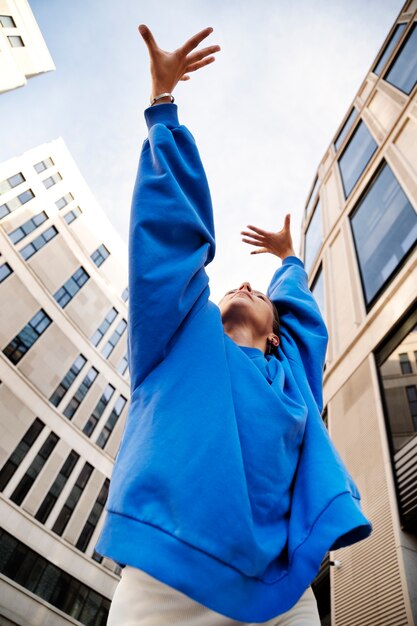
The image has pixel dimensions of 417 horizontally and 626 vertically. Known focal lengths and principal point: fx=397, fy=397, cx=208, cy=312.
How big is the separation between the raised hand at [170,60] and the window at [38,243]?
81.7 ft

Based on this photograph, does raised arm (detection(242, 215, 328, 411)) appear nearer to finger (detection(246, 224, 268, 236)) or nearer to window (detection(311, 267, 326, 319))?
finger (detection(246, 224, 268, 236))

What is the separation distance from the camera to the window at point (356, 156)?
13.0m

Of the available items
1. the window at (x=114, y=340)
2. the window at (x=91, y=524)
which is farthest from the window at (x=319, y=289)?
the window at (x=114, y=340)

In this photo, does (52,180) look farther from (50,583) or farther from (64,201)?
(50,583)

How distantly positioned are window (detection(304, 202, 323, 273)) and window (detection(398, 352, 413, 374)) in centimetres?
853

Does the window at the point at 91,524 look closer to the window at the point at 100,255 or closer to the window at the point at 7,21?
the window at the point at 100,255

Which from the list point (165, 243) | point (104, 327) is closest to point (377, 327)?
point (165, 243)

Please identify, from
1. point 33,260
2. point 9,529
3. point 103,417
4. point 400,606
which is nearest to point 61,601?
point 9,529

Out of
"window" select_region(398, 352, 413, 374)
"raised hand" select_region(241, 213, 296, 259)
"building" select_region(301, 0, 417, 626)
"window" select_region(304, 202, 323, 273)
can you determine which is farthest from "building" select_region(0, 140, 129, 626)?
"raised hand" select_region(241, 213, 296, 259)

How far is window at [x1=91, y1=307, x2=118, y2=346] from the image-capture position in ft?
90.5

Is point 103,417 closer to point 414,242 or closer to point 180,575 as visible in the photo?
point 414,242

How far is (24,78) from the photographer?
2530 centimetres

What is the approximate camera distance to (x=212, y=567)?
1.08 m

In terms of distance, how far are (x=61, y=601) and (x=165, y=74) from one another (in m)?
24.7
